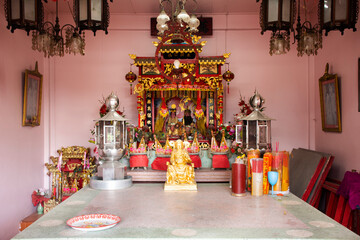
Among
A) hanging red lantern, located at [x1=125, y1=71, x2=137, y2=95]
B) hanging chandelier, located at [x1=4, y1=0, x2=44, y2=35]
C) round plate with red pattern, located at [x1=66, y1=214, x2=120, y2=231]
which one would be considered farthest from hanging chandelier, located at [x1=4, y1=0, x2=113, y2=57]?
hanging red lantern, located at [x1=125, y1=71, x2=137, y2=95]

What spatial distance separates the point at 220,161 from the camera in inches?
173

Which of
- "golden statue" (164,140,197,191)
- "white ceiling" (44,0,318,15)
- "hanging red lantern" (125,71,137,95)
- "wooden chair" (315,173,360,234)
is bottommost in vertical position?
"wooden chair" (315,173,360,234)

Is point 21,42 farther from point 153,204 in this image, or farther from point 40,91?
point 153,204

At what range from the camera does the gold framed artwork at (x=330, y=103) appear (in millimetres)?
4774

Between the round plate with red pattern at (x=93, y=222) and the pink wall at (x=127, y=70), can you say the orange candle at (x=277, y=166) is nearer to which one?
the round plate with red pattern at (x=93, y=222)

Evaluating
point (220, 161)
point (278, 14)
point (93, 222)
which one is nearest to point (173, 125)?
point (220, 161)

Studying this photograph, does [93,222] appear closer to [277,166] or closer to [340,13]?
[277,166]

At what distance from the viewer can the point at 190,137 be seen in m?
5.55

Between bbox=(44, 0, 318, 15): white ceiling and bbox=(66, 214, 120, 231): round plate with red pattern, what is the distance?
4.62 m

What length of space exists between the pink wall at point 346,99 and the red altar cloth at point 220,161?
5.82 ft

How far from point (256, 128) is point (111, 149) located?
4.95 ft

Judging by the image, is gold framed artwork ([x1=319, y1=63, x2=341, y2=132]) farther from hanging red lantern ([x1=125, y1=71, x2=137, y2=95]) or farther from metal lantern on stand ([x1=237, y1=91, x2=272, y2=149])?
hanging red lantern ([x1=125, y1=71, x2=137, y2=95])

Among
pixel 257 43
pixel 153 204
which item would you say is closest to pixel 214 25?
pixel 257 43

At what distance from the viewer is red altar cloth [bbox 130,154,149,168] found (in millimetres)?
4398
